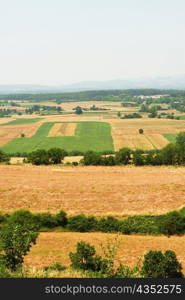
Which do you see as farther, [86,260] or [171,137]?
[171,137]

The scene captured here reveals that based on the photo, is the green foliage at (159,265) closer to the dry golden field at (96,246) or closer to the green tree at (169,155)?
the dry golden field at (96,246)

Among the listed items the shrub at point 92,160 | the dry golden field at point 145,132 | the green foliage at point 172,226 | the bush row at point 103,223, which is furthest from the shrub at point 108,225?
the dry golden field at point 145,132

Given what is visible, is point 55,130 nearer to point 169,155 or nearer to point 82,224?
point 169,155

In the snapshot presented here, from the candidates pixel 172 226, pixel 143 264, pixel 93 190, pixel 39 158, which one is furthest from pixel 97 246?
pixel 39 158

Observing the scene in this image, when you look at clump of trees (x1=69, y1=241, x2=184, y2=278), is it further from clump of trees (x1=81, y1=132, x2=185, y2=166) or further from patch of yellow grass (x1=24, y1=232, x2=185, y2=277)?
clump of trees (x1=81, y1=132, x2=185, y2=166)

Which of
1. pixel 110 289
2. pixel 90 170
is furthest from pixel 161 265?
pixel 90 170
